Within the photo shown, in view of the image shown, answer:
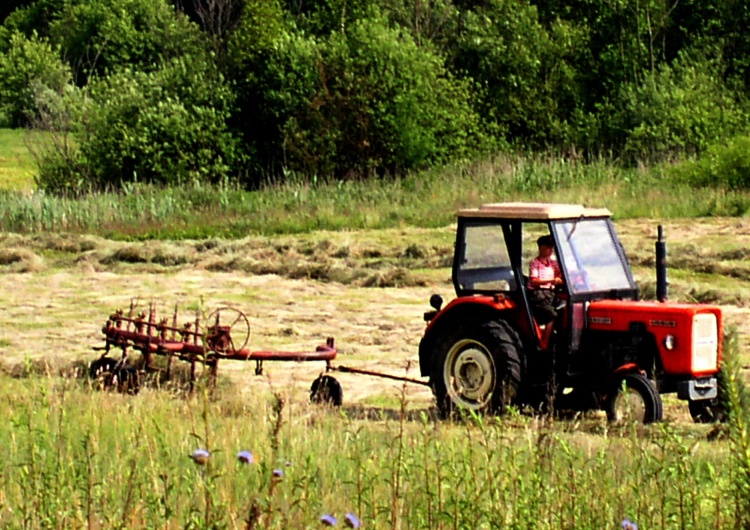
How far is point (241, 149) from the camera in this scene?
40.8m

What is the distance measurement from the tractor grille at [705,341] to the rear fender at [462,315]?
1.39 metres

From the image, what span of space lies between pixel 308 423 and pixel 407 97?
30917 millimetres

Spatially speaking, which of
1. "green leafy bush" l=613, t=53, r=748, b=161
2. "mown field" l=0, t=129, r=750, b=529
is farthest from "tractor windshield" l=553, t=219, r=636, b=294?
"green leafy bush" l=613, t=53, r=748, b=161

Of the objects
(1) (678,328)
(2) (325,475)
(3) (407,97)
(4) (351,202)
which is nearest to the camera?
(2) (325,475)

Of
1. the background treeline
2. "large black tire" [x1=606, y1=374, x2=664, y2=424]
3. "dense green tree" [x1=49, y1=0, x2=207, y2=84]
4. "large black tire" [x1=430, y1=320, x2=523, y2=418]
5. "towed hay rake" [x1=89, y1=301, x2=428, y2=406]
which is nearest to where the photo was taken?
"large black tire" [x1=606, y1=374, x2=664, y2=424]

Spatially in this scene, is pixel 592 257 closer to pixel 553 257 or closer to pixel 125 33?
pixel 553 257

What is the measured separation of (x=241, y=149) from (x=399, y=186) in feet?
27.9

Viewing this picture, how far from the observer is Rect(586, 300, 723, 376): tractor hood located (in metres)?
10.2

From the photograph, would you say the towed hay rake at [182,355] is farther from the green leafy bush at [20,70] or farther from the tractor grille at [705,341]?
the green leafy bush at [20,70]

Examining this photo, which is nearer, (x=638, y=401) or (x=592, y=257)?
(x=638, y=401)

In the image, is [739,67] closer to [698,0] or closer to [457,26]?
[698,0]

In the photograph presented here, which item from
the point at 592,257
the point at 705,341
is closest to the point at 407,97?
the point at 592,257

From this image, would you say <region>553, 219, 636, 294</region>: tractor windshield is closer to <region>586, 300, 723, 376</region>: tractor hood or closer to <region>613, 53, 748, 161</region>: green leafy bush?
<region>586, 300, 723, 376</region>: tractor hood

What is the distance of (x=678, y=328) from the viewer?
10.2 metres
